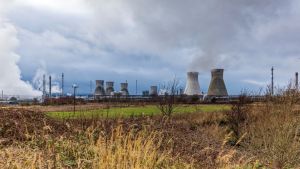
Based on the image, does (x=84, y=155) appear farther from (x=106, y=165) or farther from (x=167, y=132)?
(x=167, y=132)

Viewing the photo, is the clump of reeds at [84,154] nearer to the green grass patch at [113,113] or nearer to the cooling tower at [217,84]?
the green grass patch at [113,113]

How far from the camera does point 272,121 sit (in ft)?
47.0

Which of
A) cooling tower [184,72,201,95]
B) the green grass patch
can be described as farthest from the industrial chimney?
the green grass patch

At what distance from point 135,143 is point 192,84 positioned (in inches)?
2523

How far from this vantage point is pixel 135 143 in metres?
7.80

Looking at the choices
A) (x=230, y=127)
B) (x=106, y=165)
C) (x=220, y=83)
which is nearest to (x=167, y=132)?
(x=106, y=165)

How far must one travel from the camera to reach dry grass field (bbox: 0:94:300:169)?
713 cm

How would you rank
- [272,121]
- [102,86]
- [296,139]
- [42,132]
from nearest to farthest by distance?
1. [42,132]
2. [296,139]
3. [272,121]
4. [102,86]

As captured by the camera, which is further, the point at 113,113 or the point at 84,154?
the point at 113,113

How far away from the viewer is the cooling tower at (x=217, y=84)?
69.9 m

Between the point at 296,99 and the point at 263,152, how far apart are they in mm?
3156

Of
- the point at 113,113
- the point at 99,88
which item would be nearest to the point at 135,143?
the point at 113,113

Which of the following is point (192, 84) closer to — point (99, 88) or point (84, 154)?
point (99, 88)

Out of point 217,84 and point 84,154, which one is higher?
point 217,84
